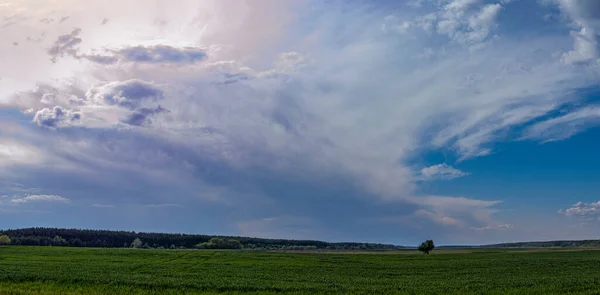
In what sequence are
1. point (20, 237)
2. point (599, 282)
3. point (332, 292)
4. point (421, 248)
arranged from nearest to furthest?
1. point (332, 292)
2. point (599, 282)
3. point (421, 248)
4. point (20, 237)

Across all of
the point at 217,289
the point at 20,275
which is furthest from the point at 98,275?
Result: the point at 217,289

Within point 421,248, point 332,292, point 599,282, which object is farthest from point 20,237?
point 599,282

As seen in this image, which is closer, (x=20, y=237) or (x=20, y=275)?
(x=20, y=275)

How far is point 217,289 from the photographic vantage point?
36719mm

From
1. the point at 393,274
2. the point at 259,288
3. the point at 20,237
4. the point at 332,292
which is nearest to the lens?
the point at 332,292

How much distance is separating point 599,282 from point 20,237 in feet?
617

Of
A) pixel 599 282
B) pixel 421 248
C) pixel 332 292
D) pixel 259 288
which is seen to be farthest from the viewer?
pixel 421 248

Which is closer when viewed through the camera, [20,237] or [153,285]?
[153,285]

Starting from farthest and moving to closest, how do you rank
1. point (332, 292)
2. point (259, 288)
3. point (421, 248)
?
point (421, 248) < point (259, 288) < point (332, 292)

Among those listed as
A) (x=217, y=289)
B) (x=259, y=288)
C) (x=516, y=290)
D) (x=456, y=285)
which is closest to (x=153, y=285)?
(x=217, y=289)

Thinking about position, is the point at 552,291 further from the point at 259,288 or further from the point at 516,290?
the point at 259,288

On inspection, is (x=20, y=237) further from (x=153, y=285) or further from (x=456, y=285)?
(x=456, y=285)

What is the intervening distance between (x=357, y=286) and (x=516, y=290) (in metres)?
11.7

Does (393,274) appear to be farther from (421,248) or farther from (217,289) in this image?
(421,248)
